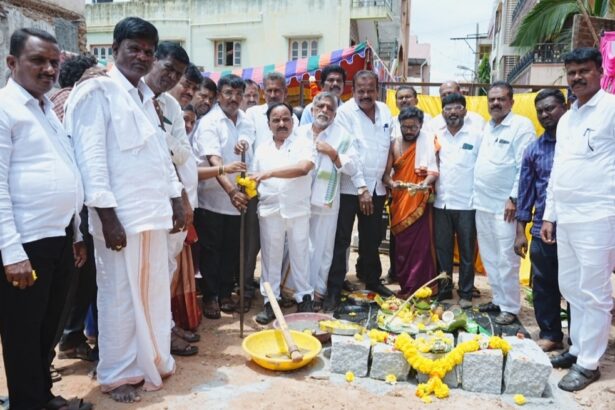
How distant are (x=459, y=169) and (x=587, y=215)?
175cm

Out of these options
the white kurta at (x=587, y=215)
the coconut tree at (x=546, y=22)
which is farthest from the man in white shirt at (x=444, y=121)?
the coconut tree at (x=546, y=22)

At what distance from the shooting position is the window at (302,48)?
19.6m

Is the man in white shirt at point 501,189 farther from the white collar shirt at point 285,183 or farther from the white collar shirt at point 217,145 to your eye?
the white collar shirt at point 217,145

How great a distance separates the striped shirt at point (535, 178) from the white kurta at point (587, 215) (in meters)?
0.45

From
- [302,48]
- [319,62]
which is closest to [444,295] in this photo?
[319,62]

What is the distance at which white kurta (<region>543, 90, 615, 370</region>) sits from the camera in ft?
11.4

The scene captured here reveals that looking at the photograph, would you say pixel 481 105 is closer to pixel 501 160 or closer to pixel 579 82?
pixel 501 160

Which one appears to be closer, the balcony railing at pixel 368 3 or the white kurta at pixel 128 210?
the white kurta at pixel 128 210

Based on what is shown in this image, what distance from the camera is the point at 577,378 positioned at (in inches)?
143

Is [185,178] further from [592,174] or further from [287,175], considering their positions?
[592,174]

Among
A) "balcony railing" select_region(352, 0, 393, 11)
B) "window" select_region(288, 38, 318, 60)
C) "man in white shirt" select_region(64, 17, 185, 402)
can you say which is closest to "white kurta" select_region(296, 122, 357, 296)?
"man in white shirt" select_region(64, 17, 185, 402)

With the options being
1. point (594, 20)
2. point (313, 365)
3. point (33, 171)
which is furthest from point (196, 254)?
point (594, 20)

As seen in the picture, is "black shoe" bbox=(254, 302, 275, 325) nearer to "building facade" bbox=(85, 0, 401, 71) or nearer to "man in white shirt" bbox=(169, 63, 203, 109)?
"man in white shirt" bbox=(169, 63, 203, 109)

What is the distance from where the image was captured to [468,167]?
5164 mm
